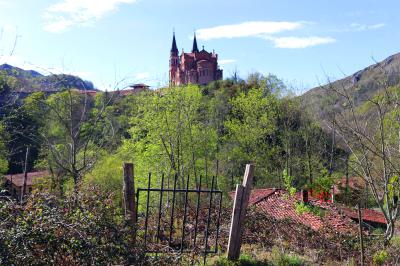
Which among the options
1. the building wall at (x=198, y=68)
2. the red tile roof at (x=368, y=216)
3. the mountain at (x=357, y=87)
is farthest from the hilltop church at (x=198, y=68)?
the red tile roof at (x=368, y=216)

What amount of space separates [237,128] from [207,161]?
146 inches

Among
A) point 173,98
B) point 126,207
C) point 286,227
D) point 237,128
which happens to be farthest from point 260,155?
point 126,207

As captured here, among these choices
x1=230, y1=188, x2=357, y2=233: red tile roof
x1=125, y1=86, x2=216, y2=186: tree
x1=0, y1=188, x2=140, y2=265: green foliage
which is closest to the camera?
x1=0, y1=188, x2=140, y2=265: green foliage

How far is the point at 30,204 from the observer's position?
17.4 ft

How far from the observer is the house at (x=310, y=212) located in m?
12.8

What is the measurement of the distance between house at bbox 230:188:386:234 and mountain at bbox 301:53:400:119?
3.28 metres

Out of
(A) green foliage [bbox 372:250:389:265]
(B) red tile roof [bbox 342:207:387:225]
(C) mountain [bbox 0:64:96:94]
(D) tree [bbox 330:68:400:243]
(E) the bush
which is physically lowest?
(B) red tile roof [bbox 342:207:387:225]

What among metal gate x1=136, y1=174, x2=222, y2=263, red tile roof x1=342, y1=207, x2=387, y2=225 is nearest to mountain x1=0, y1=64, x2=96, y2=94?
metal gate x1=136, y1=174, x2=222, y2=263

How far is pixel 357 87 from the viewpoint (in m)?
9.34

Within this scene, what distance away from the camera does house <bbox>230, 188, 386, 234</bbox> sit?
42.0 feet

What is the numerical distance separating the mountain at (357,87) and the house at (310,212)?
10.7 ft

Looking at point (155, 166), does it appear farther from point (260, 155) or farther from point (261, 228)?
point (261, 228)

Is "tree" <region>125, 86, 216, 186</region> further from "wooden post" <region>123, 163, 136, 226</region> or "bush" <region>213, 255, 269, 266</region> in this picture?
"wooden post" <region>123, 163, 136, 226</region>

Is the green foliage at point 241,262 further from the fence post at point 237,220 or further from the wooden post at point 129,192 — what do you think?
the wooden post at point 129,192
